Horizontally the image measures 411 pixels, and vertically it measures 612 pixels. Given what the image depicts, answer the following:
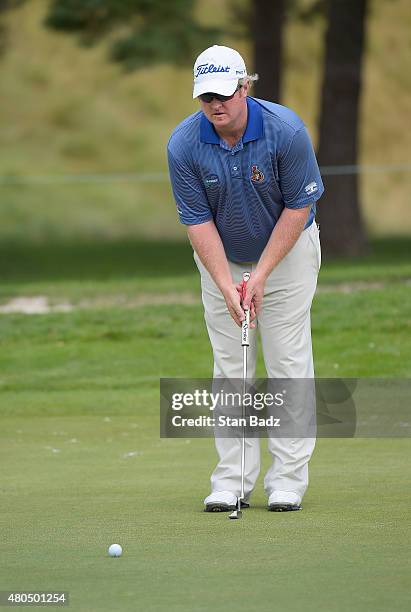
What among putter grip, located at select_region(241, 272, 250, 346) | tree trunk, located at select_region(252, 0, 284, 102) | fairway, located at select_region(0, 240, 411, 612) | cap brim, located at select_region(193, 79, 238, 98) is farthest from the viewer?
tree trunk, located at select_region(252, 0, 284, 102)

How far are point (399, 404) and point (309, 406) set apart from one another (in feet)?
12.7

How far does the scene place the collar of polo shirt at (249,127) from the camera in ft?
18.8

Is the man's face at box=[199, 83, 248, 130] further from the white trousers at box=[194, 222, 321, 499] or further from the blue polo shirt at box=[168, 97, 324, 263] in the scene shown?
the white trousers at box=[194, 222, 321, 499]

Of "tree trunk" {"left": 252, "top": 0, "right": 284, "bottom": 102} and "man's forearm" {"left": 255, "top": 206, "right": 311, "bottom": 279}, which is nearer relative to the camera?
"man's forearm" {"left": 255, "top": 206, "right": 311, "bottom": 279}

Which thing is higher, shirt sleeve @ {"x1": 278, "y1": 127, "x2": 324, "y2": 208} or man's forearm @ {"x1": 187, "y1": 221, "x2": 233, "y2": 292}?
shirt sleeve @ {"x1": 278, "y1": 127, "x2": 324, "y2": 208}

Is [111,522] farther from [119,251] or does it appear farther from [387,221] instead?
[387,221]

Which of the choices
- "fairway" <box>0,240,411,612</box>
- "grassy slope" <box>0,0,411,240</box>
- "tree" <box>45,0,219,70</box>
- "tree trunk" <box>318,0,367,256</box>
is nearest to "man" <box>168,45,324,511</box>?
"fairway" <box>0,240,411,612</box>

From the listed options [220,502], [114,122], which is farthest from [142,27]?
[220,502]

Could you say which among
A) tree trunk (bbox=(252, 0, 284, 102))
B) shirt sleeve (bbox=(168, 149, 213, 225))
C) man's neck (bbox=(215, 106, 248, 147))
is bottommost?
shirt sleeve (bbox=(168, 149, 213, 225))

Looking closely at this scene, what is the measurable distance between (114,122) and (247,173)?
43438 mm

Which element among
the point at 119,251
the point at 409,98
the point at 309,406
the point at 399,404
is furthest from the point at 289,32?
the point at 309,406

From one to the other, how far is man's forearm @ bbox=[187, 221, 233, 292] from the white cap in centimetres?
61

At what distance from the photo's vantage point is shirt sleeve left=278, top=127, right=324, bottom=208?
5770 millimetres

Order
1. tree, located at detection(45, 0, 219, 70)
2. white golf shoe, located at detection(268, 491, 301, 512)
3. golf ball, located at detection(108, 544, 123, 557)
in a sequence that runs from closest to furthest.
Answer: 1. golf ball, located at detection(108, 544, 123, 557)
2. white golf shoe, located at detection(268, 491, 301, 512)
3. tree, located at detection(45, 0, 219, 70)
